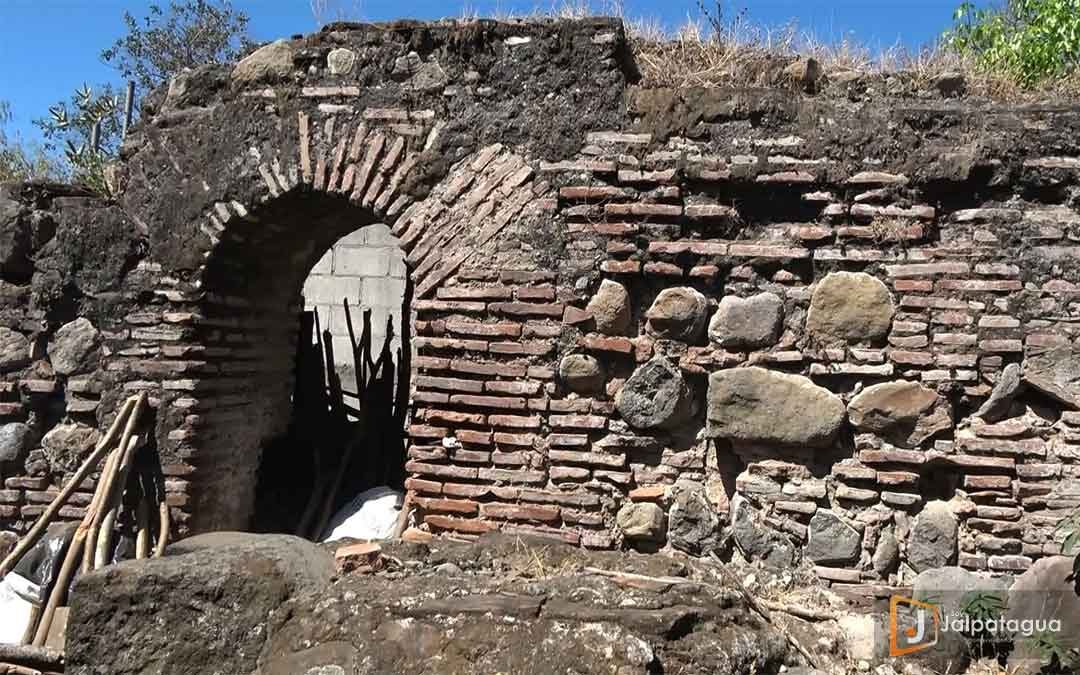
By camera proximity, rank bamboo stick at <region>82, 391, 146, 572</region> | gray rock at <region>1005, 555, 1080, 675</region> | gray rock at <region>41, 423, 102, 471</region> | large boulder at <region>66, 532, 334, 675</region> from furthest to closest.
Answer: gray rock at <region>41, 423, 102, 471</region>, bamboo stick at <region>82, 391, 146, 572</region>, gray rock at <region>1005, 555, 1080, 675</region>, large boulder at <region>66, 532, 334, 675</region>

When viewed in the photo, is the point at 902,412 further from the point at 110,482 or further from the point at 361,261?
the point at 361,261

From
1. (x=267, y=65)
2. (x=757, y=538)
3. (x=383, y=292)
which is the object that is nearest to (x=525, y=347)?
(x=757, y=538)

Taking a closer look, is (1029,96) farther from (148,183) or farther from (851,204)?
(148,183)

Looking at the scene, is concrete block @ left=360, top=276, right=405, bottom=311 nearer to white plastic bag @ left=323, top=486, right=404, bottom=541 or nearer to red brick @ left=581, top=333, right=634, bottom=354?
white plastic bag @ left=323, top=486, right=404, bottom=541

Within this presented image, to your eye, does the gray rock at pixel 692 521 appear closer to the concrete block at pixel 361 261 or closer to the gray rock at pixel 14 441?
the gray rock at pixel 14 441

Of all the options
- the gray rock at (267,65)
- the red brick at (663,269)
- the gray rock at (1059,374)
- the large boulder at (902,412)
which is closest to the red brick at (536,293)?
the red brick at (663,269)

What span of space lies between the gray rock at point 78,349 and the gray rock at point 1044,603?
14.0 ft

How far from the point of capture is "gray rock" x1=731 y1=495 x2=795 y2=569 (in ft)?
11.6

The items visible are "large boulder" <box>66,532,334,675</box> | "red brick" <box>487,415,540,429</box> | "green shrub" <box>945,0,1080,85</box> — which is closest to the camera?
"large boulder" <box>66,532,334,675</box>

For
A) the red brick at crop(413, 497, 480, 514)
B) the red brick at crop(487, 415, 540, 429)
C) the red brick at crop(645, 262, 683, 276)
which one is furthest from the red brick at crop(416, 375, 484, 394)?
the red brick at crop(645, 262, 683, 276)

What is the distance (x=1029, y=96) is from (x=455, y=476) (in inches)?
125

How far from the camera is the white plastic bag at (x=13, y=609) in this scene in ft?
12.3

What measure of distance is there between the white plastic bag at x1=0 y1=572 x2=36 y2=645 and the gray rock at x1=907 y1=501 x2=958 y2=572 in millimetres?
3810

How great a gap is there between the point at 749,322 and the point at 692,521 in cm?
88
